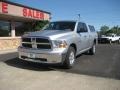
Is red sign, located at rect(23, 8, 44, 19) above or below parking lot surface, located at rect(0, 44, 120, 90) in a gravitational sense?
above

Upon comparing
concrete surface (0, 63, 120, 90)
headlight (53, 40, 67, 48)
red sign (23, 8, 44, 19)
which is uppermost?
red sign (23, 8, 44, 19)

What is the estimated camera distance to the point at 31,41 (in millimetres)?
7535

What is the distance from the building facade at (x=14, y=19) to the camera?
645 inches

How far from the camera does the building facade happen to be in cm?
1638

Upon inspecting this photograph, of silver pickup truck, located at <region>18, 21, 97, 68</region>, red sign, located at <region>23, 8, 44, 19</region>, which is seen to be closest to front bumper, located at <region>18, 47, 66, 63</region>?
silver pickup truck, located at <region>18, 21, 97, 68</region>

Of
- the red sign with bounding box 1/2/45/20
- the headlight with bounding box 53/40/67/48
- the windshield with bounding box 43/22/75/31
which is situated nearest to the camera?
the headlight with bounding box 53/40/67/48

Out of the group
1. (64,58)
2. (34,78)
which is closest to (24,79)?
(34,78)

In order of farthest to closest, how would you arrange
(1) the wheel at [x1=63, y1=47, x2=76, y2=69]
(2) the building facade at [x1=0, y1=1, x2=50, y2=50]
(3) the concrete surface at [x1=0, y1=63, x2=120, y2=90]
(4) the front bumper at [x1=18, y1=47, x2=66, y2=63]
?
(2) the building facade at [x1=0, y1=1, x2=50, y2=50], (1) the wheel at [x1=63, y1=47, x2=76, y2=69], (4) the front bumper at [x1=18, y1=47, x2=66, y2=63], (3) the concrete surface at [x1=0, y1=63, x2=120, y2=90]

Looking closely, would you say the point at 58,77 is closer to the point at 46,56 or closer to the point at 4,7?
the point at 46,56

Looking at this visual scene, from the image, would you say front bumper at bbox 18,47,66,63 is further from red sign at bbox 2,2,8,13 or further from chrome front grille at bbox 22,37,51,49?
red sign at bbox 2,2,8,13

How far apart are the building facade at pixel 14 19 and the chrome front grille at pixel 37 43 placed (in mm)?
7862

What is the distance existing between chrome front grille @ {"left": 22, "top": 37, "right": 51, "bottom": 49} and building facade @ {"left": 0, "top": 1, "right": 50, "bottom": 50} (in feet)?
25.8

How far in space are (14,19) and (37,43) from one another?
15739 millimetres

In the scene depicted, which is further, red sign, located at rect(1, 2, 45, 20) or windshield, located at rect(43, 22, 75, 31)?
red sign, located at rect(1, 2, 45, 20)
